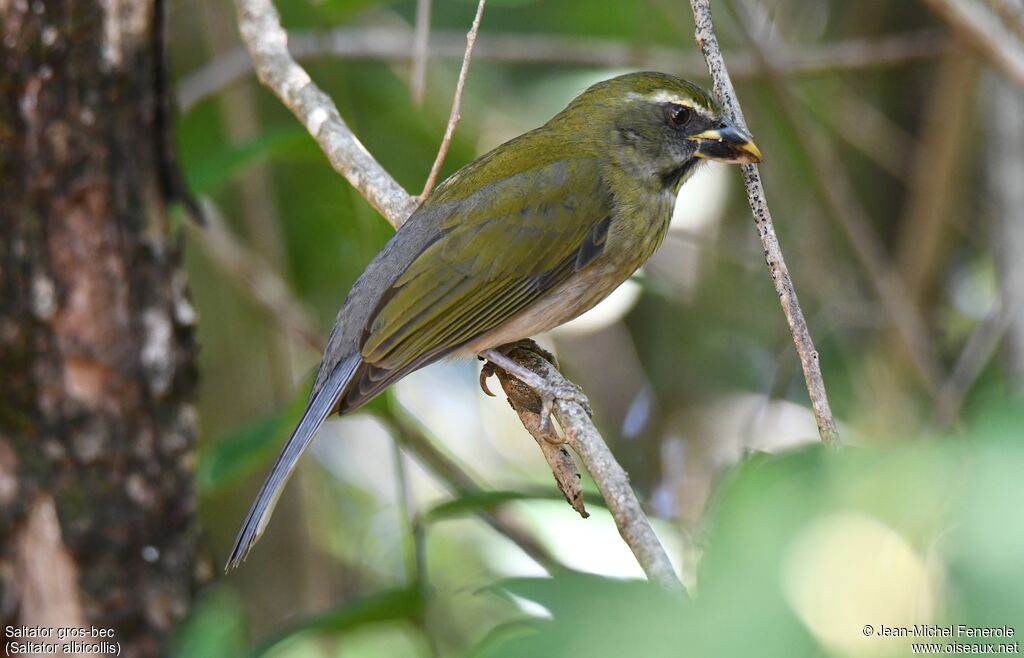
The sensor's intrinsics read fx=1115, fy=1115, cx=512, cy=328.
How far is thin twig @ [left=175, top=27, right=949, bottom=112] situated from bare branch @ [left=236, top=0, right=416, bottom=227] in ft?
3.62

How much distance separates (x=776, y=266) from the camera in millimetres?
2244

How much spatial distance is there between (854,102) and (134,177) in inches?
140

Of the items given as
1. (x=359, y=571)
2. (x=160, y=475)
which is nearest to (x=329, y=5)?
(x=160, y=475)

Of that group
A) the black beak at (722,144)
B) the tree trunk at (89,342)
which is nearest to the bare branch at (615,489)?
the black beak at (722,144)

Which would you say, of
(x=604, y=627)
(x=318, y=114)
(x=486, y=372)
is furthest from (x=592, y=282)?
(x=604, y=627)

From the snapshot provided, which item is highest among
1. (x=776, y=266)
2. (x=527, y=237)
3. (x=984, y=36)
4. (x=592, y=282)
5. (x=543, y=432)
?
(x=984, y=36)

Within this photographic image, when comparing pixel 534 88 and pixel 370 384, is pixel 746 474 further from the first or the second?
pixel 534 88

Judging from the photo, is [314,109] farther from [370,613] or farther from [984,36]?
[984,36]

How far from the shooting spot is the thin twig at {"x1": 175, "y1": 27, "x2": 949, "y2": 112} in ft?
14.3

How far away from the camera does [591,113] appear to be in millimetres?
3863

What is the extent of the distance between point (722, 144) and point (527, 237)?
0.68 metres

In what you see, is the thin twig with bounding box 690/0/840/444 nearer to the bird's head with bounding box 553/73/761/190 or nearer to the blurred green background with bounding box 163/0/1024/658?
the bird's head with bounding box 553/73/761/190

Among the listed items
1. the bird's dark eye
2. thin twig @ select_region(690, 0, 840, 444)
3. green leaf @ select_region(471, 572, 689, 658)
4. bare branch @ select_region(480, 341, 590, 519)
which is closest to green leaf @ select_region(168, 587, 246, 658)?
bare branch @ select_region(480, 341, 590, 519)

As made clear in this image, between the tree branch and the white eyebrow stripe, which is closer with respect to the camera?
the tree branch
